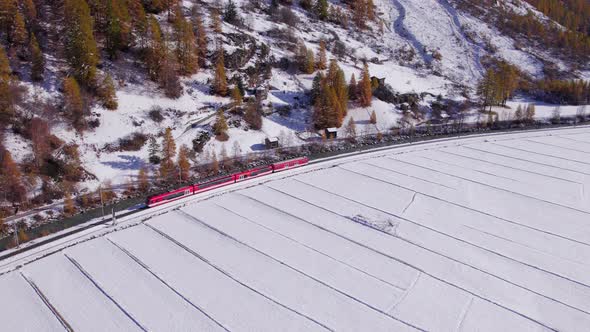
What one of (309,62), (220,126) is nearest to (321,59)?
(309,62)

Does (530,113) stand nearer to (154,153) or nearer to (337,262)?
(337,262)

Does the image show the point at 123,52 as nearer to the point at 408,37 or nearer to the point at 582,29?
the point at 408,37

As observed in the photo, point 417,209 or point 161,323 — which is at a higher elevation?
point 417,209

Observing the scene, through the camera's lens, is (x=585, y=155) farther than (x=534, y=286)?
Yes

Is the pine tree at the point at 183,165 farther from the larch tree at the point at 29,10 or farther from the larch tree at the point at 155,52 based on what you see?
the larch tree at the point at 29,10

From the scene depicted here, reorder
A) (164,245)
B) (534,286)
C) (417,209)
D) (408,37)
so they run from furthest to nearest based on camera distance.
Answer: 1. (408,37)
2. (417,209)
3. (164,245)
4. (534,286)

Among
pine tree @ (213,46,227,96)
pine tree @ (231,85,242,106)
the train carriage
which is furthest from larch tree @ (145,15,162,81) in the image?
the train carriage

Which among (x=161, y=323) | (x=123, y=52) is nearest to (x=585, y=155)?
(x=161, y=323)
